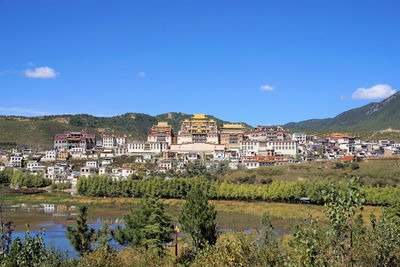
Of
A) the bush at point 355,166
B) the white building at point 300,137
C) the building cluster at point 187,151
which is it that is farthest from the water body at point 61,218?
the white building at point 300,137

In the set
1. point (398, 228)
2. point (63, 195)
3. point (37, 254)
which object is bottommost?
point (63, 195)

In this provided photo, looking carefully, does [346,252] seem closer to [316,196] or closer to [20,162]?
[316,196]

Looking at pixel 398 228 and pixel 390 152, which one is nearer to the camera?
pixel 398 228

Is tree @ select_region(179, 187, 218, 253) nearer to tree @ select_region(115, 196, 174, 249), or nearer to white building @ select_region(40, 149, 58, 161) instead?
tree @ select_region(115, 196, 174, 249)

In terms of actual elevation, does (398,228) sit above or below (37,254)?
above

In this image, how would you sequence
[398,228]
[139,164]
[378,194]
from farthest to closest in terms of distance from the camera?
[139,164]
[378,194]
[398,228]

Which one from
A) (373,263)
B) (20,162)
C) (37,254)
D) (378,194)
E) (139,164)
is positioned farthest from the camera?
(20,162)

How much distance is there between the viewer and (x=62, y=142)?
132250 millimetres

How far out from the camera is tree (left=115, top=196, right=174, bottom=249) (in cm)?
3062

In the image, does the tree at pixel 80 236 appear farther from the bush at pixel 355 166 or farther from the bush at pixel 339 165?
the bush at pixel 339 165

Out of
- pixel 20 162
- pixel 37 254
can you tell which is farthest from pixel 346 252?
pixel 20 162

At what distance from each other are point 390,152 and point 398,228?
344 feet

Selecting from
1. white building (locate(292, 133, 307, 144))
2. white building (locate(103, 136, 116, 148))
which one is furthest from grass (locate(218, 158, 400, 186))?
white building (locate(103, 136, 116, 148))

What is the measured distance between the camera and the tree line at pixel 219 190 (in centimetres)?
7119
